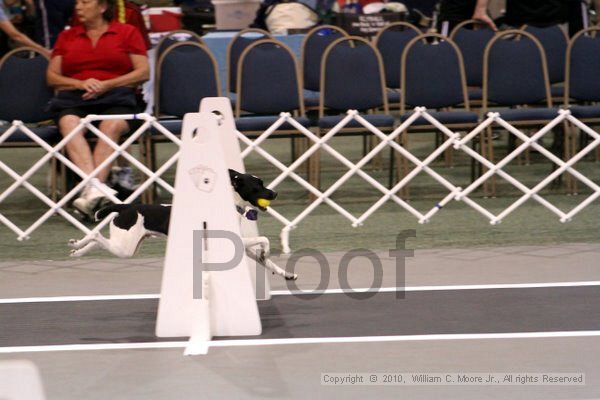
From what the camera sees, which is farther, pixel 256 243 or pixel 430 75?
pixel 430 75

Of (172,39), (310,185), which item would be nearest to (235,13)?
(172,39)

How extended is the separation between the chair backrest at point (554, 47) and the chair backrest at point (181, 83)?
267 cm

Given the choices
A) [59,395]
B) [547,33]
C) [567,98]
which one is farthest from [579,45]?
[59,395]

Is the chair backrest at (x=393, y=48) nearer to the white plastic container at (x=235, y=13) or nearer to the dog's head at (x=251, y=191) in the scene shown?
the white plastic container at (x=235, y=13)

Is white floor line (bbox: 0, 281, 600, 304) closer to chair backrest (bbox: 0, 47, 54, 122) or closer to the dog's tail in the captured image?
the dog's tail

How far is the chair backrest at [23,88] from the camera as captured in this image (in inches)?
271

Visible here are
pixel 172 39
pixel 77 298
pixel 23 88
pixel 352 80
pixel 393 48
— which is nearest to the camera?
pixel 77 298

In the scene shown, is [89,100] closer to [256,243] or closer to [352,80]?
[352,80]

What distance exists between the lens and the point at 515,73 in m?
7.26

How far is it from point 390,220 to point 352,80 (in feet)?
3.79

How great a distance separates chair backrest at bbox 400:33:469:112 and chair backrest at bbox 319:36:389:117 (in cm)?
18

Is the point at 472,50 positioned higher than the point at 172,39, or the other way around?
the point at 172,39

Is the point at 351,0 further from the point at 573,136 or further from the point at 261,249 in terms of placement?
the point at 261,249

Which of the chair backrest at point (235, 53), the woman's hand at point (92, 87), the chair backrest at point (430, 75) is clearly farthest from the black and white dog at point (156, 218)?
the chair backrest at point (235, 53)
